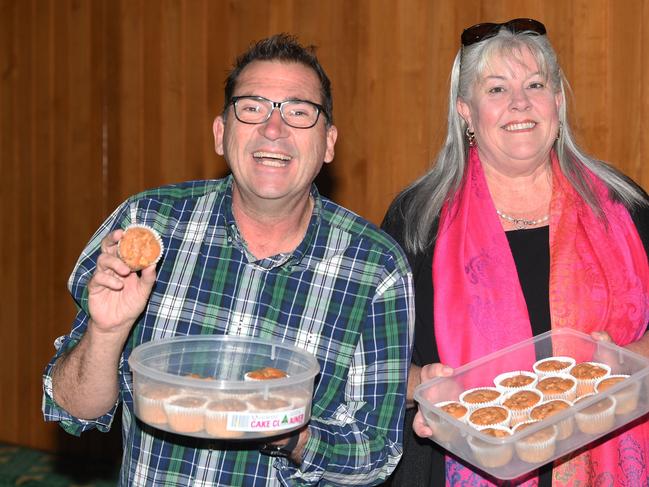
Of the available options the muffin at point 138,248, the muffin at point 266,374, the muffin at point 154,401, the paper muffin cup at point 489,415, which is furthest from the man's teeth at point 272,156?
the paper muffin cup at point 489,415

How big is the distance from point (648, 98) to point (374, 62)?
3.76 feet

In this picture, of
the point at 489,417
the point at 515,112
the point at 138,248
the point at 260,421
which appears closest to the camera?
the point at 260,421

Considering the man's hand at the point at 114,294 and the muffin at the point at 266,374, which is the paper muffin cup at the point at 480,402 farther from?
the man's hand at the point at 114,294

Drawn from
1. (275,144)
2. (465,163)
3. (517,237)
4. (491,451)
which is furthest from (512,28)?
(491,451)

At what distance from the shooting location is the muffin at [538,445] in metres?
1.91

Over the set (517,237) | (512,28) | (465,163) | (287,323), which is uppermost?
(512,28)

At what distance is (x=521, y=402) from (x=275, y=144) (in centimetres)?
81

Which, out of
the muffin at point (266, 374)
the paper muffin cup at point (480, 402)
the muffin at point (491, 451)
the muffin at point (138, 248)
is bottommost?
the muffin at point (491, 451)

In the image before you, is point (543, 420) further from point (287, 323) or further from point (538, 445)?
point (287, 323)

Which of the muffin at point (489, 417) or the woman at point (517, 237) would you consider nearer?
the muffin at point (489, 417)

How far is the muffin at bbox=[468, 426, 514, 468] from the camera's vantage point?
190 cm

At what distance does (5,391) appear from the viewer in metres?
5.17

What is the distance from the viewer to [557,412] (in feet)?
6.39

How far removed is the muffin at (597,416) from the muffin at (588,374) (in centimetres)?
7
